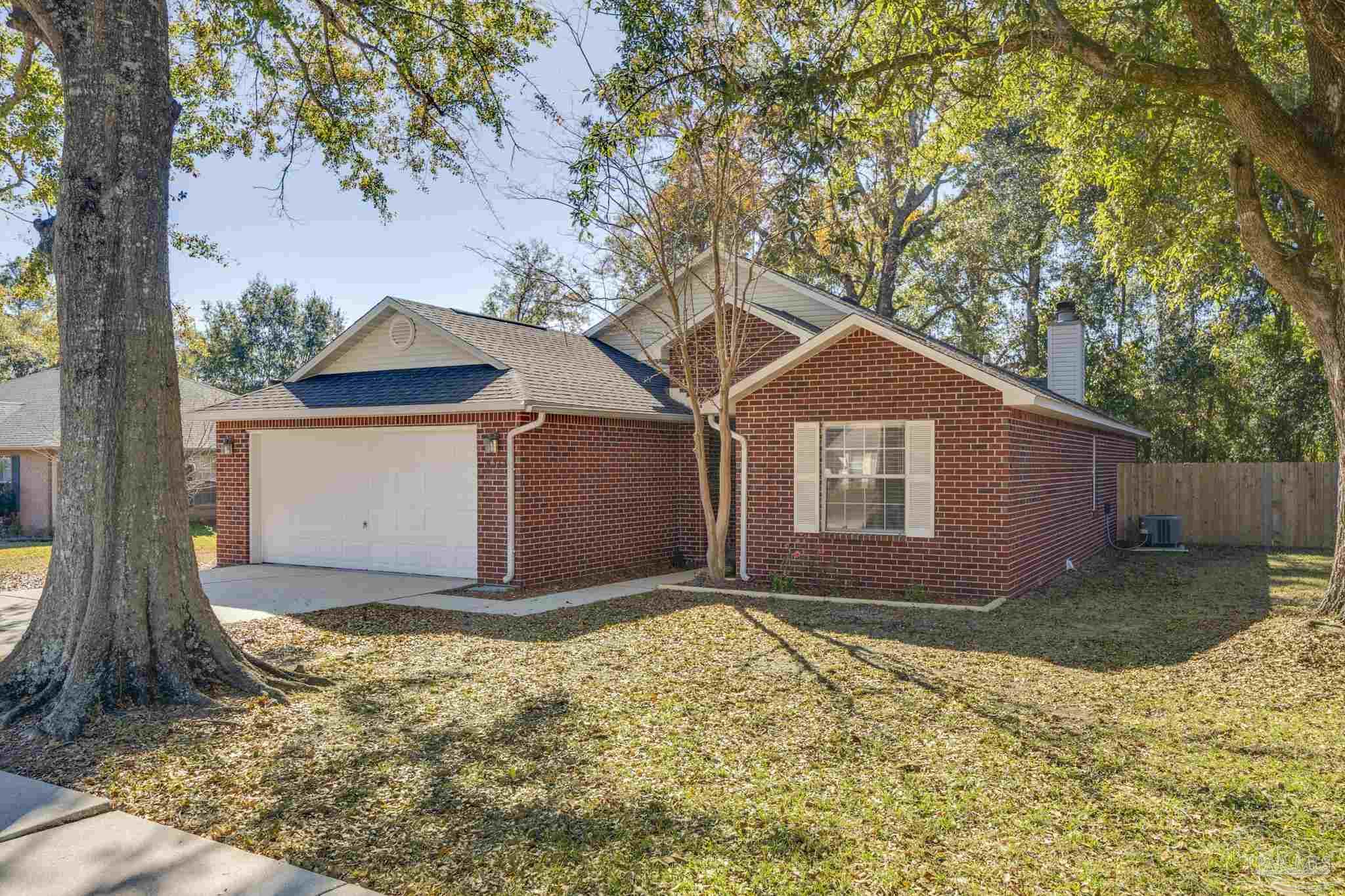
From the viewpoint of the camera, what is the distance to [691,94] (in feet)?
28.3

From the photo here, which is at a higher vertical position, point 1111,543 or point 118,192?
point 118,192

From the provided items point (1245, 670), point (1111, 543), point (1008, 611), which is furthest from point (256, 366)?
point (1245, 670)

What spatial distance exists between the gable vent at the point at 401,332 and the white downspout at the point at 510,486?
342 cm

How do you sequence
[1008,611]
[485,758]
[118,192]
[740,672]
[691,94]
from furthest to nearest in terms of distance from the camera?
[1008,611]
[691,94]
[740,672]
[118,192]
[485,758]

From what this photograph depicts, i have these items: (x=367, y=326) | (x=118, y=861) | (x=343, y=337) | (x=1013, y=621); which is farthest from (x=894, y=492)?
(x=118, y=861)

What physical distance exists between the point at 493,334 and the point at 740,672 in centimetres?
907

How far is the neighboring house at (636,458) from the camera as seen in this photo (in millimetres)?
11188

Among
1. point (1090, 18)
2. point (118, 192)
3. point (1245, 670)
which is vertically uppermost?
point (1090, 18)

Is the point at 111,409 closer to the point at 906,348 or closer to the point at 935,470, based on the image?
the point at 906,348

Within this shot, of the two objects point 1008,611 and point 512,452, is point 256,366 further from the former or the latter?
point 1008,611

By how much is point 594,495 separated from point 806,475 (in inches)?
128

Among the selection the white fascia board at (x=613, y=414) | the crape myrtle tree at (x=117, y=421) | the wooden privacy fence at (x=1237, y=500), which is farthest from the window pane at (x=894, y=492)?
the wooden privacy fence at (x=1237, y=500)

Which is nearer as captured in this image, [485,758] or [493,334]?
[485,758]

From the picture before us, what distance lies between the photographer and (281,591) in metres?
11.8
